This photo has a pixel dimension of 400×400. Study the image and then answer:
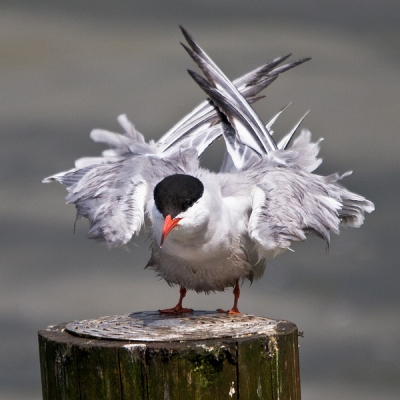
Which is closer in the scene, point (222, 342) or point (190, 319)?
point (222, 342)

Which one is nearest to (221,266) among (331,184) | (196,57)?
(331,184)

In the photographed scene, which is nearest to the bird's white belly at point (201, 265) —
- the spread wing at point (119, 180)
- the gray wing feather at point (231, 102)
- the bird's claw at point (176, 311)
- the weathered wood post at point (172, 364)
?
the bird's claw at point (176, 311)

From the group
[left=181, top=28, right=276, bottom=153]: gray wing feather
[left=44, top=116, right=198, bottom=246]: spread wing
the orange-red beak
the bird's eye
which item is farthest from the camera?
[left=181, top=28, right=276, bottom=153]: gray wing feather

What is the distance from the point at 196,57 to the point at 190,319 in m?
2.11

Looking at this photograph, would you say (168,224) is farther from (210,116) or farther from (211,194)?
(210,116)

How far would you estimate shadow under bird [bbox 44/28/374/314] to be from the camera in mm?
4754

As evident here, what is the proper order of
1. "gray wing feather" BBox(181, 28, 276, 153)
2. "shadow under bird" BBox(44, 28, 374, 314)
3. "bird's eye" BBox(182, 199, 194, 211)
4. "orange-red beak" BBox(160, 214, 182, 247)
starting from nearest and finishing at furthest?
1. "orange-red beak" BBox(160, 214, 182, 247)
2. "bird's eye" BBox(182, 199, 194, 211)
3. "shadow under bird" BBox(44, 28, 374, 314)
4. "gray wing feather" BBox(181, 28, 276, 153)

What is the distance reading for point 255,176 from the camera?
5297 millimetres

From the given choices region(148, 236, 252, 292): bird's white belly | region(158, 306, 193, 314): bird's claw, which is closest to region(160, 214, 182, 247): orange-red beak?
region(148, 236, 252, 292): bird's white belly

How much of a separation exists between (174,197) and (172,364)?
106 cm

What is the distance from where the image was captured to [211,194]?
4.83m

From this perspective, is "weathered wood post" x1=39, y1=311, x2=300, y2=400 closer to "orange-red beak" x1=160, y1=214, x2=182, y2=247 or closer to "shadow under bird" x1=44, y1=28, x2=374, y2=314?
"orange-red beak" x1=160, y1=214, x2=182, y2=247

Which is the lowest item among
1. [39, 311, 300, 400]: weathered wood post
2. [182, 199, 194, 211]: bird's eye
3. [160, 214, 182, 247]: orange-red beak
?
[39, 311, 300, 400]: weathered wood post

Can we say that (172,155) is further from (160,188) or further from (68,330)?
(68,330)
